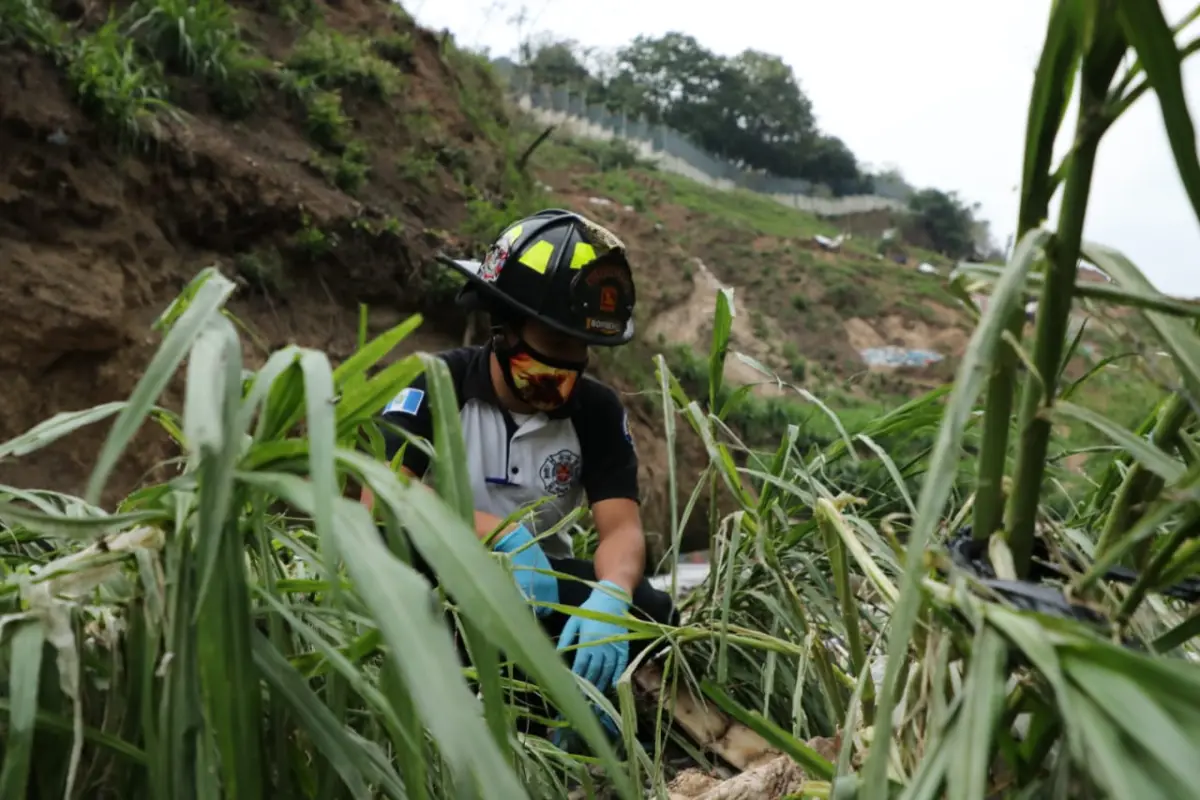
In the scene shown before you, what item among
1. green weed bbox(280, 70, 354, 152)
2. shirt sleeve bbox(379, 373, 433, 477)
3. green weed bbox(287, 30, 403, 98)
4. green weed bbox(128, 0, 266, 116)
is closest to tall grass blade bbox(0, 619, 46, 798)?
shirt sleeve bbox(379, 373, 433, 477)

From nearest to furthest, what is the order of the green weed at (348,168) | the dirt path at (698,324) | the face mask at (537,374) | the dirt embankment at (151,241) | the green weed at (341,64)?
1. the face mask at (537,374)
2. the dirt embankment at (151,241)
3. the green weed at (348,168)
4. the green weed at (341,64)
5. the dirt path at (698,324)

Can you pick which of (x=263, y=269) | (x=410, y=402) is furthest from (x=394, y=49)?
(x=410, y=402)

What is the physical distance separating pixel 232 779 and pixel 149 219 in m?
3.30

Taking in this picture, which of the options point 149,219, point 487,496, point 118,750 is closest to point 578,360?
point 487,496

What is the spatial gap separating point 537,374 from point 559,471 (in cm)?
21

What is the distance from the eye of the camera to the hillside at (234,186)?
9.18 ft

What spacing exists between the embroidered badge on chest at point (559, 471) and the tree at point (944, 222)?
28152 millimetres

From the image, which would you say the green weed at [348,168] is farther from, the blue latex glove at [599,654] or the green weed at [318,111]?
the blue latex glove at [599,654]

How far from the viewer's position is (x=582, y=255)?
4.59ft

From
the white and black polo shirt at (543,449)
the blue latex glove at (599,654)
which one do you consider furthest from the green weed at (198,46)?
the blue latex glove at (599,654)

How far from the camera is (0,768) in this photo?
0.35m

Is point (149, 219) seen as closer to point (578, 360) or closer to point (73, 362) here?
point (73, 362)

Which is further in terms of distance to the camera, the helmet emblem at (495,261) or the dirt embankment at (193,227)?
the dirt embankment at (193,227)

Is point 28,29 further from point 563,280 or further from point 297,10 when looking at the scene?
point 563,280
